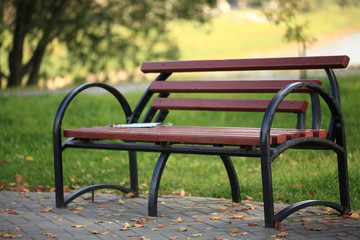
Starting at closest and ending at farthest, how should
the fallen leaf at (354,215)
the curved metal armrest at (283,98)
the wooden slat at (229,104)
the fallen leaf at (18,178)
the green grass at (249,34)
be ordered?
the curved metal armrest at (283,98)
the fallen leaf at (354,215)
the wooden slat at (229,104)
the fallen leaf at (18,178)
the green grass at (249,34)

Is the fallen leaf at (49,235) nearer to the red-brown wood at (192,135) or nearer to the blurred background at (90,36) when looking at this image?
the red-brown wood at (192,135)

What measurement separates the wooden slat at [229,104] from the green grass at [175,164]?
2.74 feet

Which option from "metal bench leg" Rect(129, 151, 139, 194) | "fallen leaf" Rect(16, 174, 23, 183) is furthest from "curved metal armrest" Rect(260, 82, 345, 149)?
"fallen leaf" Rect(16, 174, 23, 183)

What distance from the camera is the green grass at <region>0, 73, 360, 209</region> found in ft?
18.2

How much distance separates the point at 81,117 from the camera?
922 centimetres

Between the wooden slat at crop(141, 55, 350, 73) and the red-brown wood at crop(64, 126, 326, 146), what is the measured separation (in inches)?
21.0

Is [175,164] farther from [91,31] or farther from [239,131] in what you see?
[91,31]

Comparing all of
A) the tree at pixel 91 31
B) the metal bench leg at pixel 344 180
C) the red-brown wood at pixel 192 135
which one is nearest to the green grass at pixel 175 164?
the metal bench leg at pixel 344 180

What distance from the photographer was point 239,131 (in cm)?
443

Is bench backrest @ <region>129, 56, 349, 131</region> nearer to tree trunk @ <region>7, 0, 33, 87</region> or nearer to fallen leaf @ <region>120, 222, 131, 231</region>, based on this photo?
fallen leaf @ <region>120, 222, 131, 231</region>

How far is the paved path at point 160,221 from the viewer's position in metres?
3.95

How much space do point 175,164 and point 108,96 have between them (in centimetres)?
448

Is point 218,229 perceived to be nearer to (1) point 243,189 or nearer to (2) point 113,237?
(2) point 113,237

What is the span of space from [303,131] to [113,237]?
143 centimetres
